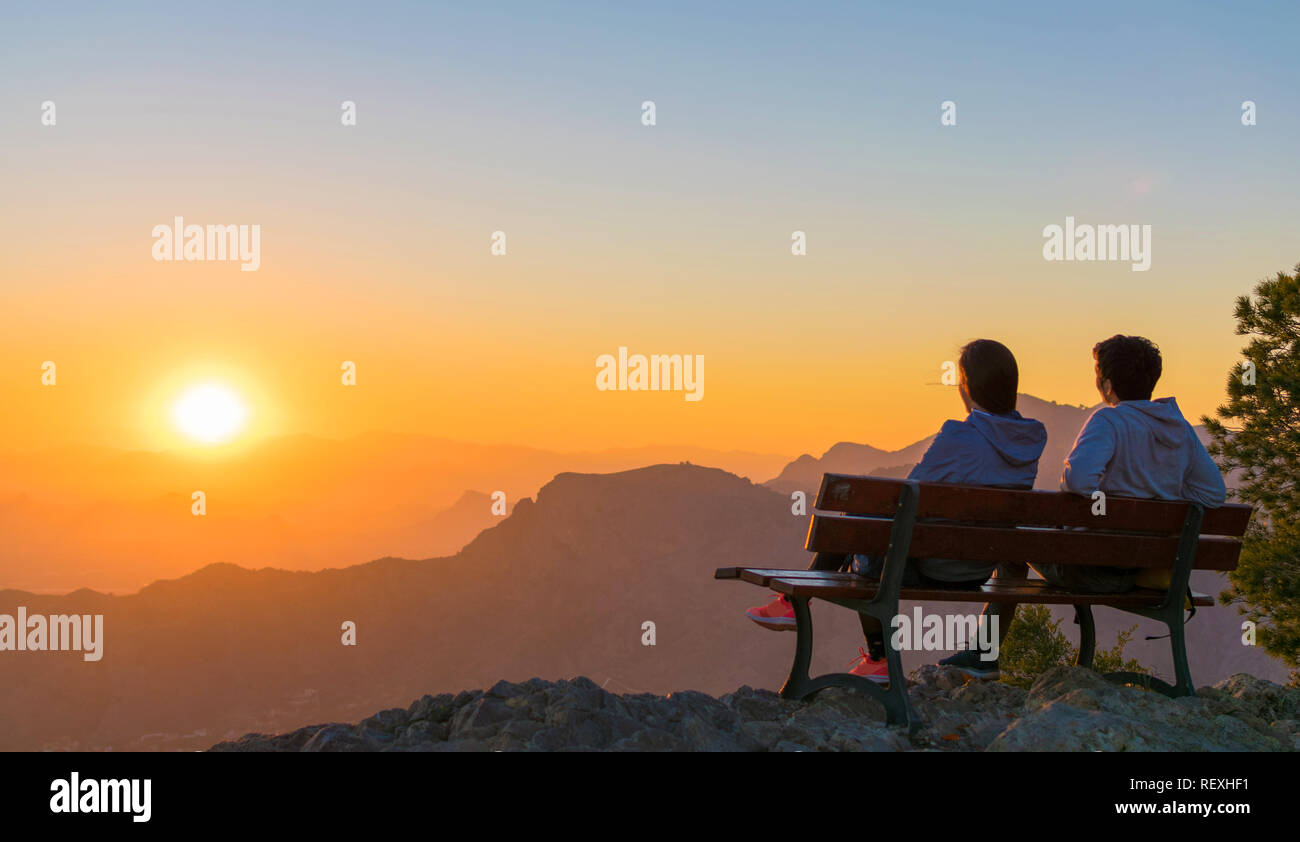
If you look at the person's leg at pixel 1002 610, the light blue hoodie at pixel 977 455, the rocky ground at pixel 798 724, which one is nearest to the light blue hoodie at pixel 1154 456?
the light blue hoodie at pixel 977 455

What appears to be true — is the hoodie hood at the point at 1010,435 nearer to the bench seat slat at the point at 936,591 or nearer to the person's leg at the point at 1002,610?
the bench seat slat at the point at 936,591

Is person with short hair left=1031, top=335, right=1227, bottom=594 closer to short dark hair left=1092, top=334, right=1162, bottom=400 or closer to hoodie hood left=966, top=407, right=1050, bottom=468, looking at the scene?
short dark hair left=1092, top=334, right=1162, bottom=400

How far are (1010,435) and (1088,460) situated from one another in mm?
401

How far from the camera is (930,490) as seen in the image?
488 cm

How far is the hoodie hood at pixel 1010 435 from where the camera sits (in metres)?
5.32

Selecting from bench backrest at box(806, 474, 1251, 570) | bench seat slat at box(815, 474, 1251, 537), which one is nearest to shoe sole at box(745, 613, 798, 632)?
bench backrest at box(806, 474, 1251, 570)

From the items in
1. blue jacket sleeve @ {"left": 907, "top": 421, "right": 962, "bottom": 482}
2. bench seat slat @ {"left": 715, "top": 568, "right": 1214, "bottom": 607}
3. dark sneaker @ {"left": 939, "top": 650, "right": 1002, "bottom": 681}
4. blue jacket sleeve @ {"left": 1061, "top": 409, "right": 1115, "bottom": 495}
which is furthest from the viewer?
dark sneaker @ {"left": 939, "top": 650, "right": 1002, "bottom": 681}

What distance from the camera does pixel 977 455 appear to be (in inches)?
209

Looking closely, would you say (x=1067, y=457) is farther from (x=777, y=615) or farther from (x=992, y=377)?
(x=777, y=615)

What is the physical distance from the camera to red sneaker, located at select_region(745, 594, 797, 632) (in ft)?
Answer: 18.1

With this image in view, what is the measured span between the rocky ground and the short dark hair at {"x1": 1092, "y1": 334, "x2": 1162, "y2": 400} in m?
1.55

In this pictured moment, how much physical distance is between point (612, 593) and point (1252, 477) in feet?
436
